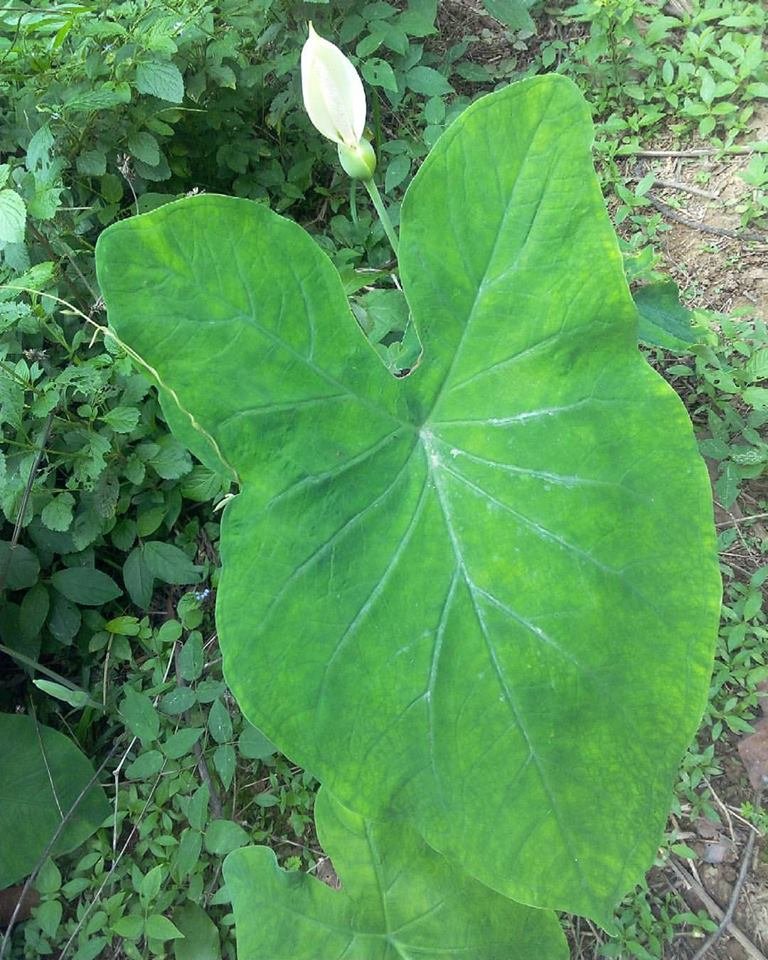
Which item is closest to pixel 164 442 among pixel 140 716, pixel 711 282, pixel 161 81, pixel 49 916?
pixel 140 716

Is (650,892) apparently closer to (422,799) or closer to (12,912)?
(422,799)

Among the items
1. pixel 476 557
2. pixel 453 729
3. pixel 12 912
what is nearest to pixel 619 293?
pixel 476 557

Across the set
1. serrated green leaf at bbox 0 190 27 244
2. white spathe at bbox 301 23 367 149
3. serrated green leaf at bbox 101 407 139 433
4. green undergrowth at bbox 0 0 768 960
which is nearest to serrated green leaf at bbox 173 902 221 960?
green undergrowth at bbox 0 0 768 960

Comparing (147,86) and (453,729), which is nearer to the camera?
(453,729)

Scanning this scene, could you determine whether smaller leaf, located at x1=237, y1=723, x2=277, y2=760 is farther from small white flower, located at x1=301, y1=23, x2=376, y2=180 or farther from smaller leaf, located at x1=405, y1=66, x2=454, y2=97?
smaller leaf, located at x1=405, y1=66, x2=454, y2=97

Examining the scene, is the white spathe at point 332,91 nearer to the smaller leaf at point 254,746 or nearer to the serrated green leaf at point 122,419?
the serrated green leaf at point 122,419

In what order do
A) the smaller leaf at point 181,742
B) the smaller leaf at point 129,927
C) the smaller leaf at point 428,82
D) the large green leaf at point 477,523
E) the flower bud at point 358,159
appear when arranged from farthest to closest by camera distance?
the smaller leaf at point 428,82 → the smaller leaf at point 181,742 → the smaller leaf at point 129,927 → the flower bud at point 358,159 → the large green leaf at point 477,523

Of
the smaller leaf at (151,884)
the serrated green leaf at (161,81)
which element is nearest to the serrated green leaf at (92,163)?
the serrated green leaf at (161,81)
